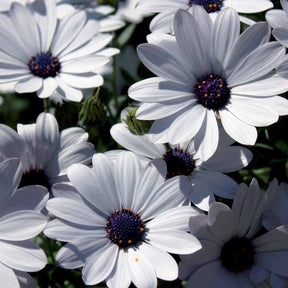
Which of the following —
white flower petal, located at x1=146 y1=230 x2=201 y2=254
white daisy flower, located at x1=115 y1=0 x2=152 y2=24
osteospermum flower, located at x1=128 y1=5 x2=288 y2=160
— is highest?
osteospermum flower, located at x1=128 y1=5 x2=288 y2=160

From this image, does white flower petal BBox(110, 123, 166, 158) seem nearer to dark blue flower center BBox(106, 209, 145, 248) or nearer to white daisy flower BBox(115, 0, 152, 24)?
dark blue flower center BBox(106, 209, 145, 248)

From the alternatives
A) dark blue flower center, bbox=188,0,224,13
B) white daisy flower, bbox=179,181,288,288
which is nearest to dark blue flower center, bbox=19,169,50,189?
white daisy flower, bbox=179,181,288,288

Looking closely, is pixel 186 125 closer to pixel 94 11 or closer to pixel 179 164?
pixel 179 164

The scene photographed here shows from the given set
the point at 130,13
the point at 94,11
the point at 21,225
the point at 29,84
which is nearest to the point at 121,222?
the point at 21,225

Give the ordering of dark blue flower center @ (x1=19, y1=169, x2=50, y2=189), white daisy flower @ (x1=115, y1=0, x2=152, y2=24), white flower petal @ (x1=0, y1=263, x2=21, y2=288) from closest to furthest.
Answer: white flower petal @ (x1=0, y1=263, x2=21, y2=288), dark blue flower center @ (x1=19, y1=169, x2=50, y2=189), white daisy flower @ (x1=115, y1=0, x2=152, y2=24)

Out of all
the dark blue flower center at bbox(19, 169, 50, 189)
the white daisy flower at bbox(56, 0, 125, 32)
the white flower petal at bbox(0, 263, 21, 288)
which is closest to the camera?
the white flower petal at bbox(0, 263, 21, 288)

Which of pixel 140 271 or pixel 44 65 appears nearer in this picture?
pixel 140 271
